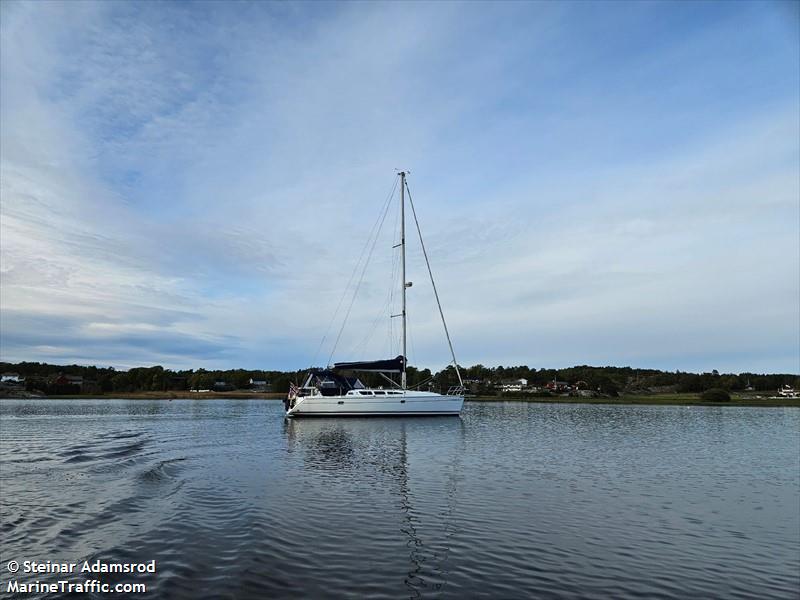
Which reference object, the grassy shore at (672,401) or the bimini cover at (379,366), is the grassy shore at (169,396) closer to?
the grassy shore at (672,401)

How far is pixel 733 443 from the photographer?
1698 inches

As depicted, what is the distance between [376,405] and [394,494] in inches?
1500

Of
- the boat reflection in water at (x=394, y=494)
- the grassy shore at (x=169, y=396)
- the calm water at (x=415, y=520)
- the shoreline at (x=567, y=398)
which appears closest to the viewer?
the calm water at (x=415, y=520)

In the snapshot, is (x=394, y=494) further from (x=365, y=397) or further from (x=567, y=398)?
(x=567, y=398)

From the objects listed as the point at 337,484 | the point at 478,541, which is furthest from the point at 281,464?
the point at 478,541

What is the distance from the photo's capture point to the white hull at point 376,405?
5875 cm

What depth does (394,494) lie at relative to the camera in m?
20.9

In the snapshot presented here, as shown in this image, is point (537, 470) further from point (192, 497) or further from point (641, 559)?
point (192, 497)

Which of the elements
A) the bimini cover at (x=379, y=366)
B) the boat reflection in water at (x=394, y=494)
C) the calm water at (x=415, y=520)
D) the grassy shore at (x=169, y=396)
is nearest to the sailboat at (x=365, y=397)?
the bimini cover at (x=379, y=366)

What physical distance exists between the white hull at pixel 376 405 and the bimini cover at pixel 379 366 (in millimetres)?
3008

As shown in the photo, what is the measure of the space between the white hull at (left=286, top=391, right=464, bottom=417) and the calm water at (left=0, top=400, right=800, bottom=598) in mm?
23806

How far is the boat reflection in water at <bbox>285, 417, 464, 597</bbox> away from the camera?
13.1 metres

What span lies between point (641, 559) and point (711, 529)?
4.76 metres

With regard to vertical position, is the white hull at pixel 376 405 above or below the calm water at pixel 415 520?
above
